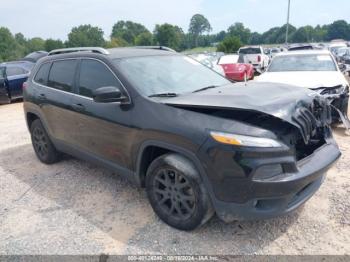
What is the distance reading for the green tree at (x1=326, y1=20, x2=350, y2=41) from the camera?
326 ft

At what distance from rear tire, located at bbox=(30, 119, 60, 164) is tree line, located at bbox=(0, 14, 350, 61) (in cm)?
6035

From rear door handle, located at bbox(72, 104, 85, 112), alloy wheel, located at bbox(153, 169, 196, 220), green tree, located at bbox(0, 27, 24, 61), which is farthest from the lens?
green tree, located at bbox(0, 27, 24, 61)

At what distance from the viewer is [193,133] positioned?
117 inches

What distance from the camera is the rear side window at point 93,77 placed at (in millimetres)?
3877

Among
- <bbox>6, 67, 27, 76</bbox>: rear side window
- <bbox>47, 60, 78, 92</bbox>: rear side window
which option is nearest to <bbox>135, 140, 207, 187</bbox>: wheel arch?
<bbox>47, 60, 78, 92</bbox>: rear side window

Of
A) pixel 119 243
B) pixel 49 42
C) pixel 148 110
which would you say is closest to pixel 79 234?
pixel 119 243

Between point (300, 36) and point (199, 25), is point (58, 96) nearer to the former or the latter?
point (300, 36)

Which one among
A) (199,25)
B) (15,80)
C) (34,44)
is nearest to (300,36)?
(199,25)

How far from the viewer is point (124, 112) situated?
3600 millimetres

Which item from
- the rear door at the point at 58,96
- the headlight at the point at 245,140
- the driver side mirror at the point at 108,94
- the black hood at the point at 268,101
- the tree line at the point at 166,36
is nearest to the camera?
the headlight at the point at 245,140

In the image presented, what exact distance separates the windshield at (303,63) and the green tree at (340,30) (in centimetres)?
10382

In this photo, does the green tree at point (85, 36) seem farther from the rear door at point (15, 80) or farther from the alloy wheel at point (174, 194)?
the alloy wheel at point (174, 194)

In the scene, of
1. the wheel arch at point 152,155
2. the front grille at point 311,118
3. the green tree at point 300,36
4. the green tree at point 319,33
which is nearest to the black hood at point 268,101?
the front grille at point 311,118

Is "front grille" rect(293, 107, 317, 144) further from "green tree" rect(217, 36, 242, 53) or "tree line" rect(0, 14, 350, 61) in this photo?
"tree line" rect(0, 14, 350, 61)
